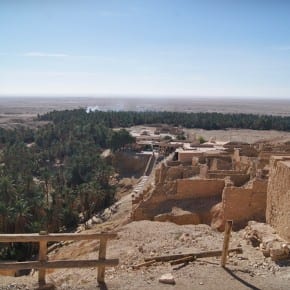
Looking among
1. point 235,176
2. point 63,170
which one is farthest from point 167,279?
point 63,170

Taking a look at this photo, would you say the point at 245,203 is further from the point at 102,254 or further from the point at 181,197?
the point at 102,254

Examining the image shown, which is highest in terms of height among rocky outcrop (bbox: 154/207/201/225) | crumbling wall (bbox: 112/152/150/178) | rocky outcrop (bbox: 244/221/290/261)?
rocky outcrop (bbox: 244/221/290/261)

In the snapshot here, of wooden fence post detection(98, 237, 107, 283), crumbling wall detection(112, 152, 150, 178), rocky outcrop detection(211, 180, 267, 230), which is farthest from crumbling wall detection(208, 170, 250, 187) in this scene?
crumbling wall detection(112, 152, 150, 178)

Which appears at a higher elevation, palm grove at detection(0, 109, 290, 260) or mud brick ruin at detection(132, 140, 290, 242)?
mud brick ruin at detection(132, 140, 290, 242)

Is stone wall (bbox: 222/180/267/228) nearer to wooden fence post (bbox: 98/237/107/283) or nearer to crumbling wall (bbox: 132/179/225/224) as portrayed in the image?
crumbling wall (bbox: 132/179/225/224)

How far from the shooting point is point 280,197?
13914 mm

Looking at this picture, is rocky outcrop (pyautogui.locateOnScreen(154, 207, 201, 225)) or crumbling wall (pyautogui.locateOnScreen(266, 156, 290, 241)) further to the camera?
rocky outcrop (pyautogui.locateOnScreen(154, 207, 201, 225))

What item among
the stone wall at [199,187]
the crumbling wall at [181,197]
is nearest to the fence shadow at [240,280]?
the crumbling wall at [181,197]

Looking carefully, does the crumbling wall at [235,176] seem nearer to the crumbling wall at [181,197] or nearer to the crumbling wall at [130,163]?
the crumbling wall at [181,197]

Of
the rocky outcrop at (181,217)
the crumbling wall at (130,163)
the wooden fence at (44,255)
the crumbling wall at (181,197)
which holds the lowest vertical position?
the crumbling wall at (130,163)

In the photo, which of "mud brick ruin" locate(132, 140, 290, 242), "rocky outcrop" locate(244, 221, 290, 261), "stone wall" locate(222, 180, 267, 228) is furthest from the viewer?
"stone wall" locate(222, 180, 267, 228)

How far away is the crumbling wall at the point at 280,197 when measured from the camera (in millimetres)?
12844

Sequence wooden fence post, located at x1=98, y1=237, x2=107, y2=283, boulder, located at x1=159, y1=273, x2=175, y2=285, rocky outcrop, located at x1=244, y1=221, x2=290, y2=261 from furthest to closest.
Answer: rocky outcrop, located at x1=244, y1=221, x2=290, y2=261, boulder, located at x1=159, y1=273, x2=175, y2=285, wooden fence post, located at x1=98, y1=237, x2=107, y2=283

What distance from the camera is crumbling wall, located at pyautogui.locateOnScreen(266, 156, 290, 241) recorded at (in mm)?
12844
